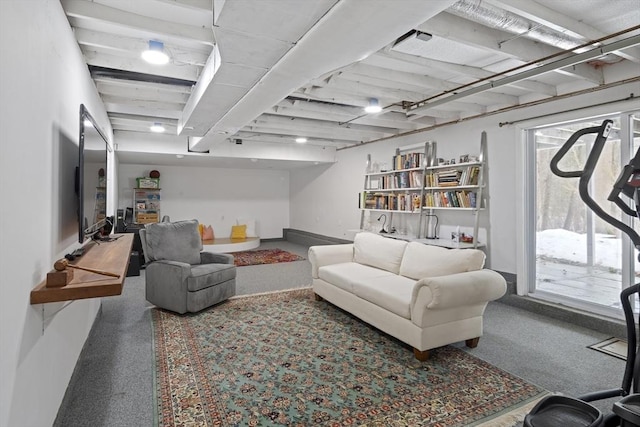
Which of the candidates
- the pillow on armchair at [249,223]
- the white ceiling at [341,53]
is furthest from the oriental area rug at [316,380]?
the pillow on armchair at [249,223]

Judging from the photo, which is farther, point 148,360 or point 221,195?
point 221,195

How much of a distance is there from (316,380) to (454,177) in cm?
347

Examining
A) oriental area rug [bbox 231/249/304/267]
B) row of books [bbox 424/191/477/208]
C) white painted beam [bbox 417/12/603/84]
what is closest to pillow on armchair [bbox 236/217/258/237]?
oriental area rug [bbox 231/249/304/267]

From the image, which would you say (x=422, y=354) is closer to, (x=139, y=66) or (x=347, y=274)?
(x=347, y=274)

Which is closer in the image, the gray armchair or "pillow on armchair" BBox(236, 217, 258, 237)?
the gray armchair

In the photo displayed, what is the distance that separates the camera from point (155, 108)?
433 centimetres

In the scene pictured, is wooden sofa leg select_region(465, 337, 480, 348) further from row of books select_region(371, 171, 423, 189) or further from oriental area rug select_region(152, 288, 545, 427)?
row of books select_region(371, 171, 423, 189)

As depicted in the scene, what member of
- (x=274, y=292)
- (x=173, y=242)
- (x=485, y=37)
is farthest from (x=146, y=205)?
(x=485, y=37)

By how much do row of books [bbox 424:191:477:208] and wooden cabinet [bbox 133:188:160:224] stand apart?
6.19 metres

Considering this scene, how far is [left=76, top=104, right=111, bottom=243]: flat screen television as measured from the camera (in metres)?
2.09

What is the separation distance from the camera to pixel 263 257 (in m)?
7.29

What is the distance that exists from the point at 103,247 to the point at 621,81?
4.83 metres

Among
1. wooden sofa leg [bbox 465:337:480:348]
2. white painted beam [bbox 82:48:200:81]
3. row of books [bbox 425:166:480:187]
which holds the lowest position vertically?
wooden sofa leg [bbox 465:337:480:348]

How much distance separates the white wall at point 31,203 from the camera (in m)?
1.24
